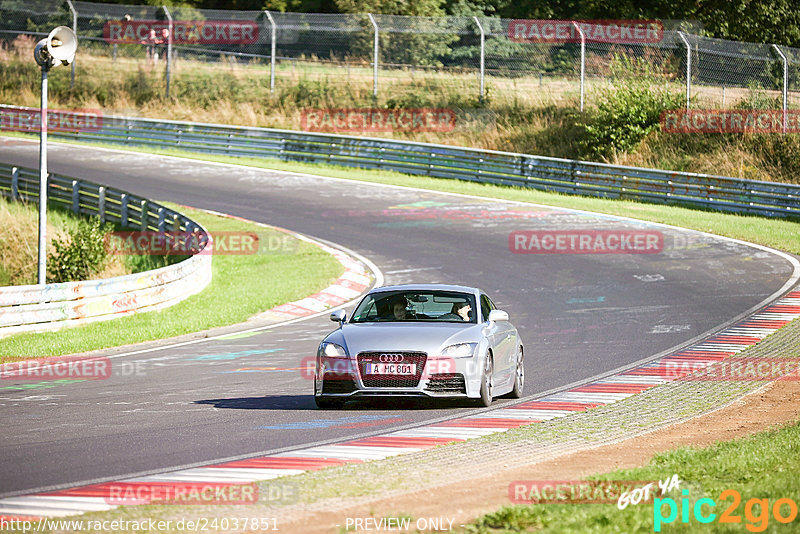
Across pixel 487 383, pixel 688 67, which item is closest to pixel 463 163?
pixel 688 67

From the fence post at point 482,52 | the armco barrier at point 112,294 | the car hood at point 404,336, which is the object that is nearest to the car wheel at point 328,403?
the car hood at point 404,336

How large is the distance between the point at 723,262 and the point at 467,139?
18353 mm

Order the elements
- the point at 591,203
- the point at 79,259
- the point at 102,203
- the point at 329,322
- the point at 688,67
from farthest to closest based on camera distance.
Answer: the point at 688,67, the point at 591,203, the point at 102,203, the point at 79,259, the point at 329,322

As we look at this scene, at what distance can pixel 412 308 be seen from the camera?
12.6 meters

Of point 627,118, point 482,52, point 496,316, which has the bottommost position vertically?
point 496,316

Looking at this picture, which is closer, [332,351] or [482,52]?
[332,351]

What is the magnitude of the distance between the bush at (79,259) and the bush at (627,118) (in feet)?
62.5

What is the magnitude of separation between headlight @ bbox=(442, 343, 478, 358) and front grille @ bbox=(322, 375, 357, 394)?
3.24 ft

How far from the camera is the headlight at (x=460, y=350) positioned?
444 inches

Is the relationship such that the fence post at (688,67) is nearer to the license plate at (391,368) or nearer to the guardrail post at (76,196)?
the guardrail post at (76,196)

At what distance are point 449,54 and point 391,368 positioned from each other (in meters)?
30.5

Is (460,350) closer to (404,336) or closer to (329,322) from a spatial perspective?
(404,336)

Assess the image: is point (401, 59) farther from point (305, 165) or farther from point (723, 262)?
point (723, 262)

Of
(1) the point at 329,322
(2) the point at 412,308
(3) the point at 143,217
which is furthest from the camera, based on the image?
(3) the point at 143,217
